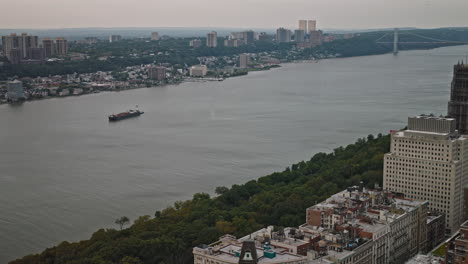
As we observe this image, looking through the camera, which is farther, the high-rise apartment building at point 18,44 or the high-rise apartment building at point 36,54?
the high-rise apartment building at point 18,44

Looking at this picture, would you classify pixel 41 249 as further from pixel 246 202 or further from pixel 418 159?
pixel 418 159

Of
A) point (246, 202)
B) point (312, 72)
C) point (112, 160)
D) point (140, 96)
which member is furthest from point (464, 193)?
point (312, 72)

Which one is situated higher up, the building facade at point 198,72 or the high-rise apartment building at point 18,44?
the high-rise apartment building at point 18,44

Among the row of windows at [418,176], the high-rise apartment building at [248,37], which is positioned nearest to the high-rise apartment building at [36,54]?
the high-rise apartment building at [248,37]

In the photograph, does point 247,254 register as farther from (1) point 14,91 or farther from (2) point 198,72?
(2) point 198,72

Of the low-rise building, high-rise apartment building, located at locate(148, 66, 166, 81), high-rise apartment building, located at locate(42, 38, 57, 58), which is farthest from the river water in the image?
high-rise apartment building, located at locate(42, 38, 57, 58)

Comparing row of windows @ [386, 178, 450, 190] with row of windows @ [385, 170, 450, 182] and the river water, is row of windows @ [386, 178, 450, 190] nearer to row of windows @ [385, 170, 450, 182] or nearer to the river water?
row of windows @ [385, 170, 450, 182]

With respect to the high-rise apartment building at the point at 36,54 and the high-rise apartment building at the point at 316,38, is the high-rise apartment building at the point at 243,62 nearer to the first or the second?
the high-rise apartment building at the point at 36,54
